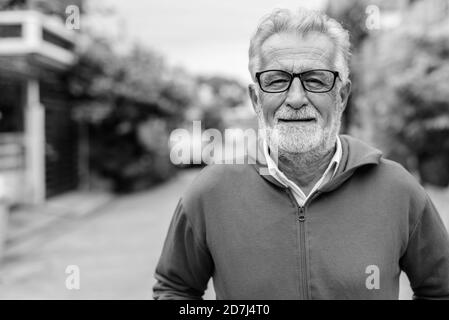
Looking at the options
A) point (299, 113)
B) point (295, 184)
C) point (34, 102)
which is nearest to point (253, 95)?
point (299, 113)

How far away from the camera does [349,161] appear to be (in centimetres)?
183

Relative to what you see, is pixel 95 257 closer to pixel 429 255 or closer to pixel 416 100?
pixel 429 255

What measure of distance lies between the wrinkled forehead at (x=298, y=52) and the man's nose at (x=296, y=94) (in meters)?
0.04

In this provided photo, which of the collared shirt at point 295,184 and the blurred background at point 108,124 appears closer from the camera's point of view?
the collared shirt at point 295,184

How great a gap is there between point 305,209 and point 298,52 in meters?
0.48

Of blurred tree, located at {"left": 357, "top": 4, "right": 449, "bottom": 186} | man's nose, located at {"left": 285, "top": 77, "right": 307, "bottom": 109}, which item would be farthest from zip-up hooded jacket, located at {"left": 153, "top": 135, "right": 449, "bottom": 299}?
blurred tree, located at {"left": 357, "top": 4, "right": 449, "bottom": 186}

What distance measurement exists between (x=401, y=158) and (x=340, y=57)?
13416 millimetres

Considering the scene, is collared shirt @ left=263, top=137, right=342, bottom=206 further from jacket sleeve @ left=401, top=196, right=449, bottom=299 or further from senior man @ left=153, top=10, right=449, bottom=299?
jacket sleeve @ left=401, top=196, right=449, bottom=299

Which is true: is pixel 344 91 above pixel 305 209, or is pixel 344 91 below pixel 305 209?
above

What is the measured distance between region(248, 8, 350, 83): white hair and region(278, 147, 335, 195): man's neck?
10.4 inches

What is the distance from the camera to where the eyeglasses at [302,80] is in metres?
1.75

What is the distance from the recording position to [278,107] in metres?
1.80

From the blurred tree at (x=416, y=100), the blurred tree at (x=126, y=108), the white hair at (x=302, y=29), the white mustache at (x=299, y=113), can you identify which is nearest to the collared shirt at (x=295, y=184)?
the white mustache at (x=299, y=113)

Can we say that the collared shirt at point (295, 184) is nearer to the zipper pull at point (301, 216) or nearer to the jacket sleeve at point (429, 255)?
the zipper pull at point (301, 216)
